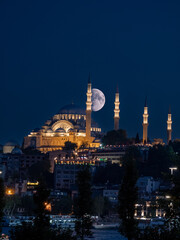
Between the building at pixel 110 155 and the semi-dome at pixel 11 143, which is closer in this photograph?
the building at pixel 110 155

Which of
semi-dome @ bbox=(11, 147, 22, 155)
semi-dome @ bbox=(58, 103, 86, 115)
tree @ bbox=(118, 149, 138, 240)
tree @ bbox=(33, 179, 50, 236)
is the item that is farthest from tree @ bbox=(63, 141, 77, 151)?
tree @ bbox=(33, 179, 50, 236)

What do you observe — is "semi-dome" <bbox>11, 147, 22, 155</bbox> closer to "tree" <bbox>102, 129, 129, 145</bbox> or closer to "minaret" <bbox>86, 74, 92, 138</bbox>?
"minaret" <bbox>86, 74, 92, 138</bbox>

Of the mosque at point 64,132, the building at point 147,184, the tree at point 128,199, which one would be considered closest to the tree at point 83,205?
the tree at point 128,199

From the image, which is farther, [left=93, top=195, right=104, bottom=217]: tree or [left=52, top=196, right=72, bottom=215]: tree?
[left=52, top=196, right=72, bottom=215]: tree

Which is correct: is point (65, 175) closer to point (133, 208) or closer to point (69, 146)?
point (69, 146)

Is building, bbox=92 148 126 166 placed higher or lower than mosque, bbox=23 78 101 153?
lower

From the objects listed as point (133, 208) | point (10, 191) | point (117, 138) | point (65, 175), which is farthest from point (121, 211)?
point (117, 138)

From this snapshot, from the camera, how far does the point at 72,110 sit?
136m

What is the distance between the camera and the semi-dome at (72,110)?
13600cm

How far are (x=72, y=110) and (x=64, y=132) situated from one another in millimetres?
7834

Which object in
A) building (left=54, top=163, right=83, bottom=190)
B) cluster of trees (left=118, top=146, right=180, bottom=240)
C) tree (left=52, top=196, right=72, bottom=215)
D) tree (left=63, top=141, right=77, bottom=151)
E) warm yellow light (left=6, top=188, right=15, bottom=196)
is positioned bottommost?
cluster of trees (left=118, top=146, right=180, bottom=240)

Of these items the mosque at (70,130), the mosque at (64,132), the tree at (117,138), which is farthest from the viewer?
the mosque at (64,132)

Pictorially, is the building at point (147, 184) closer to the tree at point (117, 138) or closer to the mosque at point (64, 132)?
the tree at point (117, 138)

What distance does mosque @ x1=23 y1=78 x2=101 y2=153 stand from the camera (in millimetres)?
125200
